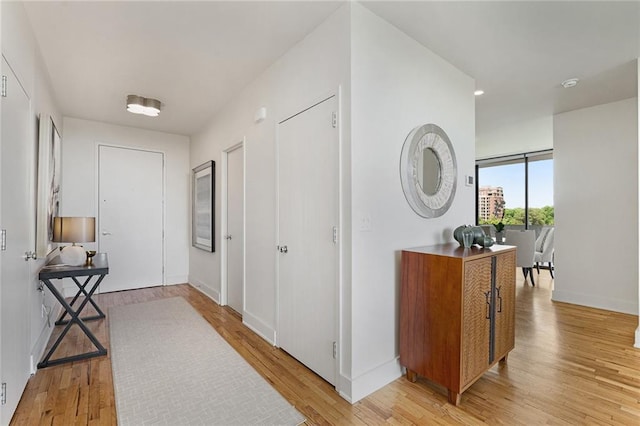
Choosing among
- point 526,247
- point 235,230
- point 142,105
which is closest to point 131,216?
point 142,105

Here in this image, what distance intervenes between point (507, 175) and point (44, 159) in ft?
25.4

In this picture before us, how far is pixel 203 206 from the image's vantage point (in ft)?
14.9

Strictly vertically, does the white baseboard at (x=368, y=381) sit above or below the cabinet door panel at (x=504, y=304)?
below

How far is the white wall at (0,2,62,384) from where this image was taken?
1.79 m

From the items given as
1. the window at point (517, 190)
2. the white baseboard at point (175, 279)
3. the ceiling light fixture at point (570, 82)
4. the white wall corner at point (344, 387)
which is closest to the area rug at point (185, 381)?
the white wall corner at point (344, 387)

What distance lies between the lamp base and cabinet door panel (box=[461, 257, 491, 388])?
3.11 meters

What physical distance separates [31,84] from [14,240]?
4.13ft

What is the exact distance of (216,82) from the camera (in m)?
3.23

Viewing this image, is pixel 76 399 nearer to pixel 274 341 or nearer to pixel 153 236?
pixel 274 341

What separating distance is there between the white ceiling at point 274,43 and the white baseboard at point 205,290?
245cm

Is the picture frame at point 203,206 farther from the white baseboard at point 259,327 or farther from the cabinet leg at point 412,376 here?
the cabinet leg at point 412,376

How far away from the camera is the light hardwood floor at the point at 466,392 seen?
1.82m

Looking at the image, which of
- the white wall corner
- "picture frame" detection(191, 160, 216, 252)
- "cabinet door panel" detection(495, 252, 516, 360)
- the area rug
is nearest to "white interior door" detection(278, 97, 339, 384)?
the white wall corner

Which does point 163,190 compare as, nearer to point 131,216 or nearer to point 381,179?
point 131,216
